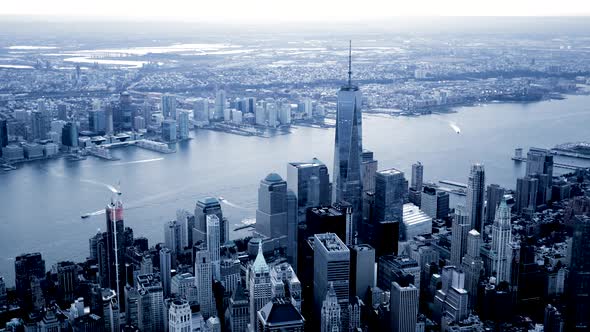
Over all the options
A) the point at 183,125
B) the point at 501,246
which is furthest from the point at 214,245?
the point at 183,125

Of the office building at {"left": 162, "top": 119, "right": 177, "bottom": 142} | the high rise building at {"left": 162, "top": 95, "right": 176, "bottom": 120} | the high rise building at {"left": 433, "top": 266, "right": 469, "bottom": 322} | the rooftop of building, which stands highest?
the high rise building at {"left": 162, "top": 95, "right": 176, "bottom": 120}

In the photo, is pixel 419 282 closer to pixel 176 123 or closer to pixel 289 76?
pixel 176 123

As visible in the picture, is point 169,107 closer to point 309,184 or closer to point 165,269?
point 309,184

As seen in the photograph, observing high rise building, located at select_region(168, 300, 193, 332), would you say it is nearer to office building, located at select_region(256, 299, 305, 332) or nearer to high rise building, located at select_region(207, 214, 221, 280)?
office building, located at select_region(256, 299, 305, 332)

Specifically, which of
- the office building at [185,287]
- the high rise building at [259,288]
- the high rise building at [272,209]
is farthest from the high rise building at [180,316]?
the high rise building at [272,209]

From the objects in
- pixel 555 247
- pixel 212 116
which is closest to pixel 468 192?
pixel 555 247

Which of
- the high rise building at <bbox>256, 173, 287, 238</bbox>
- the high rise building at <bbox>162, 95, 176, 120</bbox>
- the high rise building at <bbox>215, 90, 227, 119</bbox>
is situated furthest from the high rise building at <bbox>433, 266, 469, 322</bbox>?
the high rise building at <bbox>215, 90, 227, 119</bbox>

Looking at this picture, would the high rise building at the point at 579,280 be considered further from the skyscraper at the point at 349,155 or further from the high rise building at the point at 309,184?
the high rise building at the point at 309,184
